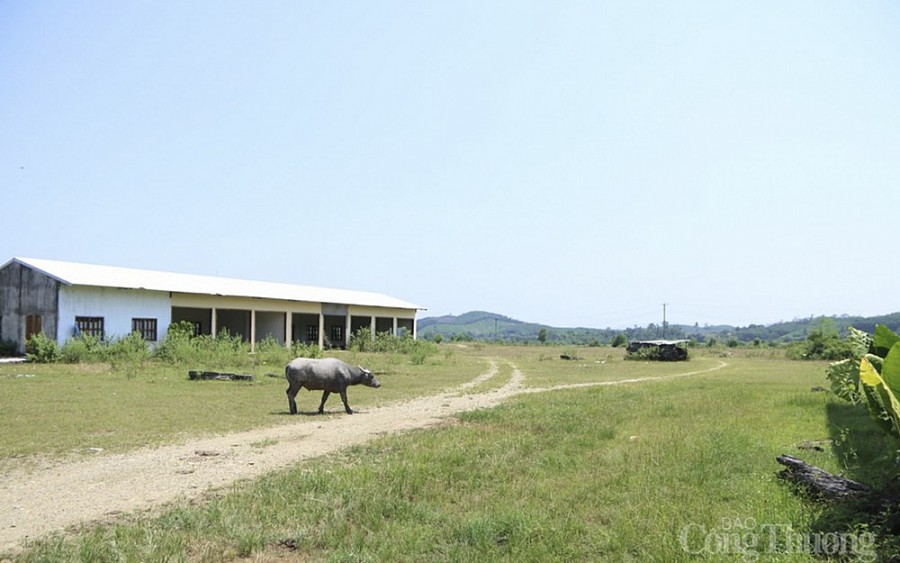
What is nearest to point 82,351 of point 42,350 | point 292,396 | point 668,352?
point 42,350

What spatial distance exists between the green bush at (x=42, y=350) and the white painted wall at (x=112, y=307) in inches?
50.5

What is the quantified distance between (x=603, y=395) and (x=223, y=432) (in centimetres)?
1128

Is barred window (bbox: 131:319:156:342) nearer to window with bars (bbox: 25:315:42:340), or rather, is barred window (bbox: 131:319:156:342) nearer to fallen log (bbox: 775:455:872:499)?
window with bars (bbox: 25:315:42:340)

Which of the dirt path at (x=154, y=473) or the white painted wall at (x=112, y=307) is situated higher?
the white painted wall at (x=112, y=307)

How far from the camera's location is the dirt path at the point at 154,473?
23.4ft

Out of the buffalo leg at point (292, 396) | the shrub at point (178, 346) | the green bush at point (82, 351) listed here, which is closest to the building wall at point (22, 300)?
the green bush at point (82, 351)

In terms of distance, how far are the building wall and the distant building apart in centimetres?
5

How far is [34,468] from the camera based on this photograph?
9398mm

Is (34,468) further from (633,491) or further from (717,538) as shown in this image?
(717,538)

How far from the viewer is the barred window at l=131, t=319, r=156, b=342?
34719 millimetres

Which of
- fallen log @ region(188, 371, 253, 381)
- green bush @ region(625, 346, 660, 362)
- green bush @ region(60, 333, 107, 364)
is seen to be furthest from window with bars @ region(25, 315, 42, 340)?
green bush @ region(625, 346, 660, 362)

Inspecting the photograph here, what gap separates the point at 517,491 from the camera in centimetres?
805

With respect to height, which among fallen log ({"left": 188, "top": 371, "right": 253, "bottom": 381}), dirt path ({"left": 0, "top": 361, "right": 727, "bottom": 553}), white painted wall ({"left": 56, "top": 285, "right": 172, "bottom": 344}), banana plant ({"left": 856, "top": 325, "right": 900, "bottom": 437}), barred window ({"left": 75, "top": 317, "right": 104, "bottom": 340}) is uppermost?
white painted wall ({"left": 56, "top": 285, "right": 172, "bottom": 344})

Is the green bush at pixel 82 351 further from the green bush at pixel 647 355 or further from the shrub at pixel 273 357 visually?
the green bush at pixel 647 355
